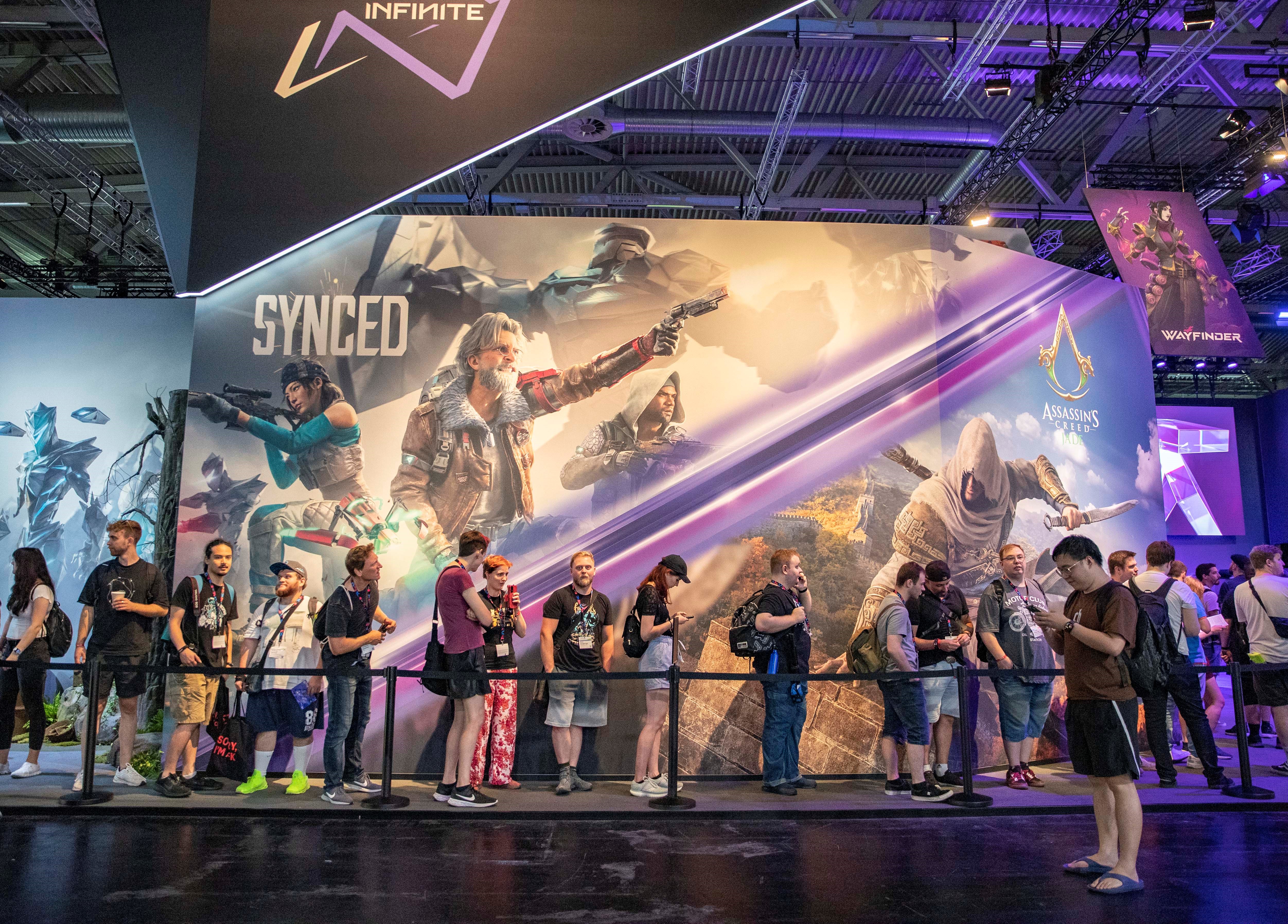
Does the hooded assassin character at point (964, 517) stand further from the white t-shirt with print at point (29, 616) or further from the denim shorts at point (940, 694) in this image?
the white t-shirt with print at point (29, 616)

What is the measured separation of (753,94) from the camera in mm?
10070

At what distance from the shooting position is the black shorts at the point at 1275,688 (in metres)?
6.14

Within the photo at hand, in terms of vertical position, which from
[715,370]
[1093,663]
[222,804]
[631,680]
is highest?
[715,370]

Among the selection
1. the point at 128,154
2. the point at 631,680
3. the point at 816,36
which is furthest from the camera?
the point at 128,154

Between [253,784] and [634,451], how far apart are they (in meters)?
3.74

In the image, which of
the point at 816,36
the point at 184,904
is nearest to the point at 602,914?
the point at 184,904

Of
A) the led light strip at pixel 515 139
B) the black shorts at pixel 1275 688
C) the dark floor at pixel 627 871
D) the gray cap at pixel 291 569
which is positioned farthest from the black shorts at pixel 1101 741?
the gray cap at pixel 291 569

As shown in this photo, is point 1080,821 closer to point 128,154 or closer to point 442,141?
point 442,141

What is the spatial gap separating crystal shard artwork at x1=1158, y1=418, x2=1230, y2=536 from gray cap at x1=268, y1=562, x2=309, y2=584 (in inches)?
660

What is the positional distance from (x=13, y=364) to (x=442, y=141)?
30.5 feet

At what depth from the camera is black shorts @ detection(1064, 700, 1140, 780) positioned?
389 cm

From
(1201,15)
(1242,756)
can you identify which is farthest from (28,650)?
(1201,15)

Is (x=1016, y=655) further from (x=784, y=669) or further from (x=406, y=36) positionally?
(x=406, y=36)

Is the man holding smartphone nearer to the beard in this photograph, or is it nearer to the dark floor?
the dark floor
